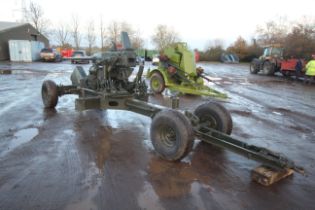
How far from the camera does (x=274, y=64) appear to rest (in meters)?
21.7

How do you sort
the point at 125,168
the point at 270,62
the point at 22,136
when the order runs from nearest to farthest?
1. the point at 125,168
2. the point at 22,136
3. the point at 270,62

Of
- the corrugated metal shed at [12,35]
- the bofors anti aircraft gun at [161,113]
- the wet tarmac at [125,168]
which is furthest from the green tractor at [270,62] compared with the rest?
the corrugated metal shed at [12,35]

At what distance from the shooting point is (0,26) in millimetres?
38219

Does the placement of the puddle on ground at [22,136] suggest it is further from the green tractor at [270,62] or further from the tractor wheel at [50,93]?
Result: the green tractor at [270,62]

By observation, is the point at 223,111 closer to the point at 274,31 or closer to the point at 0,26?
the point at 0,26

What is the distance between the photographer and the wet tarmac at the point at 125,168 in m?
3.31

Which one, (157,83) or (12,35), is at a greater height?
(12,35)

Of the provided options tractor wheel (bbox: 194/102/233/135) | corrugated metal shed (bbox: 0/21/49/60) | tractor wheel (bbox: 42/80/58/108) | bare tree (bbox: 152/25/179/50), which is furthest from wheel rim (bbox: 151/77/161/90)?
bare tree (bbox: 152/25/179/50)

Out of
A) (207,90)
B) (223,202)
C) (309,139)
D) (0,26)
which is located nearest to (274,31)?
(0,26)

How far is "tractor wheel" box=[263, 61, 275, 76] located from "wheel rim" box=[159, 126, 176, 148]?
64.5 ft

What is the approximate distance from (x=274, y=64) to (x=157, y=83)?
1391 centimetres

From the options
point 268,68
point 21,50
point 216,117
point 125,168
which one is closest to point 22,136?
point 125,168

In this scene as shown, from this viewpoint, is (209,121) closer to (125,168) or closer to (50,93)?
(125,168)

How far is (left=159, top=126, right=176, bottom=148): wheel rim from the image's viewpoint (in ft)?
14.3
